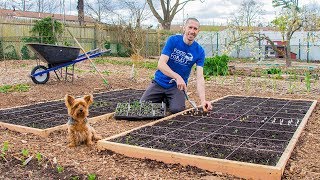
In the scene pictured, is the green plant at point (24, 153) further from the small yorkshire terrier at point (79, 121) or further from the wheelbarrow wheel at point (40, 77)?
the wheelbarrow wheel at point (40, 77)

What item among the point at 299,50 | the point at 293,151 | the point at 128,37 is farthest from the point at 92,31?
the point at 293,151

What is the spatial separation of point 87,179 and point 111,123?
196cm

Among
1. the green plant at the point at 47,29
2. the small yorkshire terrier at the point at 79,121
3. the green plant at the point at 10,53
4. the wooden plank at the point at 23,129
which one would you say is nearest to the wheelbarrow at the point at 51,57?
the wooden plank at the point at 23,129

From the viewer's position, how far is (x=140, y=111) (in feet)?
17.1

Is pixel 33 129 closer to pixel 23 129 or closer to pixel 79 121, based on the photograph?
pixel 23 129

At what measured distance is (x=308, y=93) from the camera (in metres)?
7.80

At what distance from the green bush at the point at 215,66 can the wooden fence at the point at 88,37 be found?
833 centimetres

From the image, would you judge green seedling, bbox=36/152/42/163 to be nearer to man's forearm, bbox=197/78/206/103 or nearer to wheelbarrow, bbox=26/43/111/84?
man's forearm, bbox=197/78/206/103

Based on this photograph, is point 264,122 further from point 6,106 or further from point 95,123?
point 6,106

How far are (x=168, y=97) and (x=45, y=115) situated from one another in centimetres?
173

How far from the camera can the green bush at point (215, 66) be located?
10609 mm

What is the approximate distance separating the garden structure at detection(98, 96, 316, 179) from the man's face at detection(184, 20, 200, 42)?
104 cm

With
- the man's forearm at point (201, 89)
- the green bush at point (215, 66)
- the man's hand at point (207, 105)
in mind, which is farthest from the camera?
the green bush at point (215, 66)

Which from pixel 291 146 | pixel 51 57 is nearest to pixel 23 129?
pixel 291 146
